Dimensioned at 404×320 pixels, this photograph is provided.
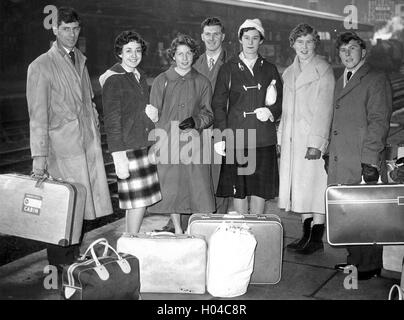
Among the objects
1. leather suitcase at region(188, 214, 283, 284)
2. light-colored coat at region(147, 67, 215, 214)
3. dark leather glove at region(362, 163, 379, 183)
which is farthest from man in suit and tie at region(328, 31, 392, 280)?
light-colored coat at region(147, 67, 215, 214)

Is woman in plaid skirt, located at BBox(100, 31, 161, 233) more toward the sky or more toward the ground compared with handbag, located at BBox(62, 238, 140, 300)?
more toward the sky

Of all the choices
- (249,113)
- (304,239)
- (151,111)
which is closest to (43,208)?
(151,111)

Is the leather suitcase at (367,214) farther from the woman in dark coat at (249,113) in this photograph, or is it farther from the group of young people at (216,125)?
the woman in dark coat at (249,113)

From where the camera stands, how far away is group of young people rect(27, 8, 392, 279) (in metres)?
4.18

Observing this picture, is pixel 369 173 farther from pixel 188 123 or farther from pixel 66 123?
pixel 66 123

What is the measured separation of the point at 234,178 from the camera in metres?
4.78

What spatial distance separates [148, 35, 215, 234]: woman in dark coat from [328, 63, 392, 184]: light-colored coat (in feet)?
3.46

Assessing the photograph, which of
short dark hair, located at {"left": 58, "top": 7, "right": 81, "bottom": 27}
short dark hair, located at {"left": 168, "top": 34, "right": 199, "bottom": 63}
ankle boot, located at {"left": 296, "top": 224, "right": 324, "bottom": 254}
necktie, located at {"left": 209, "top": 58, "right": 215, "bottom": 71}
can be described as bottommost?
ankle boot, located at {"left": 296, "top": 224, "right": 324, "bottom": 254}

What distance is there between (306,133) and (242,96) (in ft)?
2.08

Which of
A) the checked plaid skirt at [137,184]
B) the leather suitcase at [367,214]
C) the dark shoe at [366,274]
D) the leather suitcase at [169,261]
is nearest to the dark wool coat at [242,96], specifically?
the checked plaid skirt at [137,184]

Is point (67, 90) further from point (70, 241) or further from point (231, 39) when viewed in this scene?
point (231, 39)

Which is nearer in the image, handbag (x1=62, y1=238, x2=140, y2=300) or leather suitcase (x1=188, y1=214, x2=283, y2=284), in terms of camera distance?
handbag (x1=62, y1=238, x2=140, y2=300)

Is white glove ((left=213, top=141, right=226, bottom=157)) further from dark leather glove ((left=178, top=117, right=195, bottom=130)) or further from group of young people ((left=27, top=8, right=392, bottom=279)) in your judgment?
dark leather glove ((left=178, top=117, right=195, bottom=130))

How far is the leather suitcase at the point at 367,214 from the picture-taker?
12.8 ft
